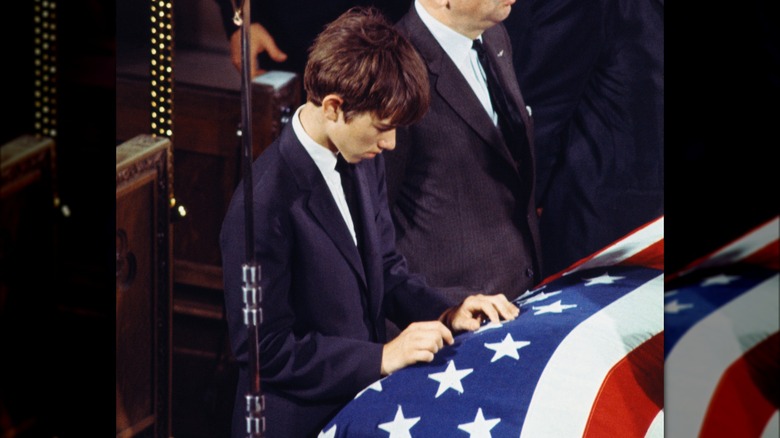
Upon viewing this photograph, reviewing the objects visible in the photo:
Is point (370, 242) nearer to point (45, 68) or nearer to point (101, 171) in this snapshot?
point (101, 171)

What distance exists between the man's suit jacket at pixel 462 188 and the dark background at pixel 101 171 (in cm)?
41

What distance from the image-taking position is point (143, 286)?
3.26 metres

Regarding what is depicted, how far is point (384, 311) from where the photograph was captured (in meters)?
3.12

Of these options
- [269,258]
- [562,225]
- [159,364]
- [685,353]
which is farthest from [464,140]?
[159,364]

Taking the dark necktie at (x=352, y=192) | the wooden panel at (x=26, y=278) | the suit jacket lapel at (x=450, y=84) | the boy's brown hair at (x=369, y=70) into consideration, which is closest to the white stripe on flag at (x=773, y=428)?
the suit jacket lapel at (x=450, y=84)

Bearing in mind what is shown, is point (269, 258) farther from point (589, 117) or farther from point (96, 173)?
point (589, 117)

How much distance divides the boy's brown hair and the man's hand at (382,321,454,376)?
549mm

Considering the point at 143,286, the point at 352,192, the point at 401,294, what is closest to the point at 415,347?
the point at 401,294

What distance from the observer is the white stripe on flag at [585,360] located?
Answer: 2.93 metres

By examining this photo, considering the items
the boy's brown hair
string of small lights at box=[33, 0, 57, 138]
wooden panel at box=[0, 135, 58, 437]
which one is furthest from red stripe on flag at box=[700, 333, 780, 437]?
string of small lights at box=[33, 0, 57, 138]

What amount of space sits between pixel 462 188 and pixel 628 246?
47cm

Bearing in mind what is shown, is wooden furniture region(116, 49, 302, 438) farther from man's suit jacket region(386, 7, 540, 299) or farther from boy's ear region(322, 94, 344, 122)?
man's suit jacket region(386, 7, 540, 299)

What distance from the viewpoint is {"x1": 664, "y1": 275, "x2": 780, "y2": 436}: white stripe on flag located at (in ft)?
10.4

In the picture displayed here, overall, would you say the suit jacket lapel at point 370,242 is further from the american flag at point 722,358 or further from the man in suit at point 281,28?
the american flag at point 722,358
